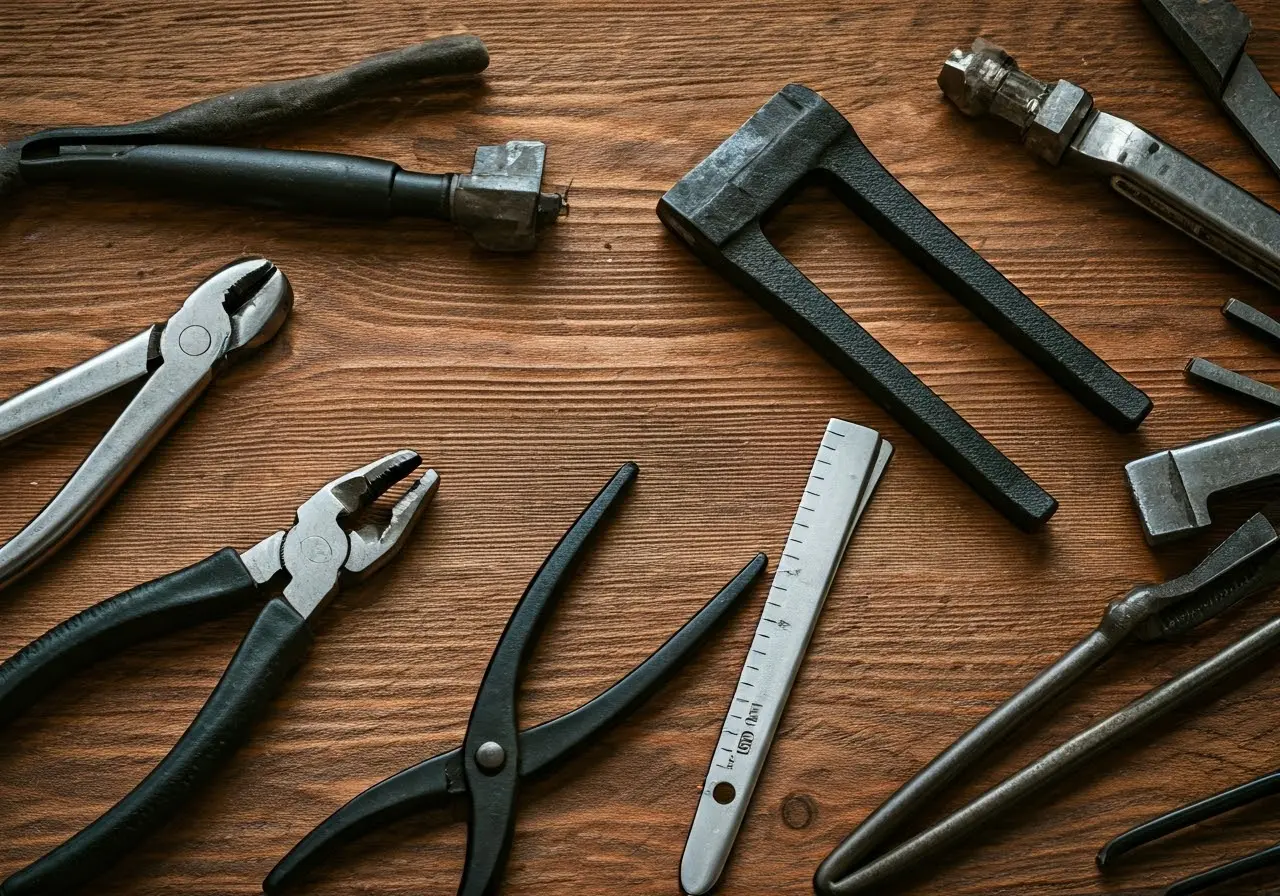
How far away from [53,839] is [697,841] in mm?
557

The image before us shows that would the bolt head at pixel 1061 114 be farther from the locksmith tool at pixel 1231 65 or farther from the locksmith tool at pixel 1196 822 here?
the locksmith tool at pixel 1196 822

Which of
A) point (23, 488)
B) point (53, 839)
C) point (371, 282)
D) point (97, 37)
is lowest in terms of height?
point (53, 839)

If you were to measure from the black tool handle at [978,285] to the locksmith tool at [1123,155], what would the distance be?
14cm

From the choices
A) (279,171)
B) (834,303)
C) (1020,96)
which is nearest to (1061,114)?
(1020,96)

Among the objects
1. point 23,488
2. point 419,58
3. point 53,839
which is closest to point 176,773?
point 53,839

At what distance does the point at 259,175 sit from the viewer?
3.42 ft

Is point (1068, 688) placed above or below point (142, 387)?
below

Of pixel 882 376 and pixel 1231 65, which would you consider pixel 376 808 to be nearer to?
pixel 882 376

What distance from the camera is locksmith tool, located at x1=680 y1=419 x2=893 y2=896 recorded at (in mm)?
943

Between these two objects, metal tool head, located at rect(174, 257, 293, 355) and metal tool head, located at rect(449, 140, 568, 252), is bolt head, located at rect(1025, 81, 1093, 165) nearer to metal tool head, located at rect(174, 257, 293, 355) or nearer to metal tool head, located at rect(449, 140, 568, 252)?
metal tool head, located at rect(449, 140, 568, 252)

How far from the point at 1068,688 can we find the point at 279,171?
0.89 metres

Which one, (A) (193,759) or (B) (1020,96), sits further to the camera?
(B) (1020,96)

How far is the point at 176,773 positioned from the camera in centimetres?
88

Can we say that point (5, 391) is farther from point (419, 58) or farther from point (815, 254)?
point (815, 254)
